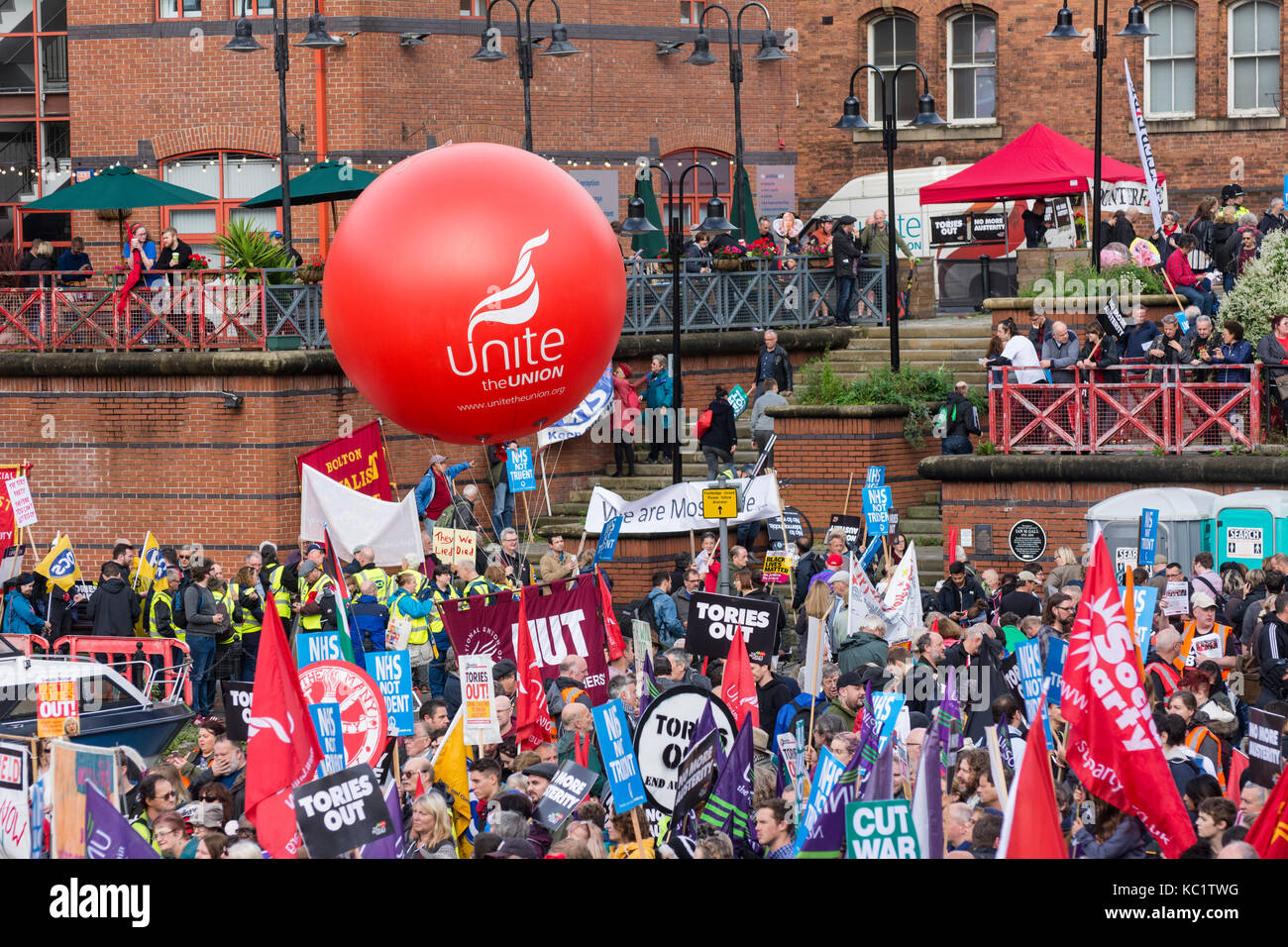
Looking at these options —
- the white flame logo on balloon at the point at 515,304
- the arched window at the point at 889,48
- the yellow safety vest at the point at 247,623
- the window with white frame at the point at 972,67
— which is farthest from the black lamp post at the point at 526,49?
the white flame logo on balloon at the point at 515,304

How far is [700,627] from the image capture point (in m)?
13.2

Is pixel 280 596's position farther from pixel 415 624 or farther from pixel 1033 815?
pixel 1033 815

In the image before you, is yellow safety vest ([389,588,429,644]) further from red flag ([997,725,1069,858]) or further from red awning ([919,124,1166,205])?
red awning ([919,124,1166,205])

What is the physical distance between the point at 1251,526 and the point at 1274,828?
11682mm

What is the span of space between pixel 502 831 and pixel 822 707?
152 inches

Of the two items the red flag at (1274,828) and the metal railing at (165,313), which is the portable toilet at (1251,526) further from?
the red flag at (1274,828)

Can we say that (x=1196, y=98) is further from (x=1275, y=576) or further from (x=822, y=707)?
(x=822, y=707)

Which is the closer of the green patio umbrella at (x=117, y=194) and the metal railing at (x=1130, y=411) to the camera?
the metal railing at (x=1130, y=411)

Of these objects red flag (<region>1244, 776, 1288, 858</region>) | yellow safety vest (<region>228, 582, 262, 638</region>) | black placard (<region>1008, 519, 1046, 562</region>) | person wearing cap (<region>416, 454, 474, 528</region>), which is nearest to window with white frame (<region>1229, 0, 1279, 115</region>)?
black placard (<region>1008, 519, 1046, 562</region>)

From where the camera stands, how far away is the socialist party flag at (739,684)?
11219mm

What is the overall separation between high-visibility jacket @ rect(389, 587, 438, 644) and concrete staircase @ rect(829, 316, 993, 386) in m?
9.68

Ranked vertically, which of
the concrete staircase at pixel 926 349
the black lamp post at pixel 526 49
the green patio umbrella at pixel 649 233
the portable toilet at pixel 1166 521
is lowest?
the portable toilet at pixel 1166 521

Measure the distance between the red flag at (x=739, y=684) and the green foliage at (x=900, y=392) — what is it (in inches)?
476

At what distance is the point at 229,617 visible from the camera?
1848 cm
